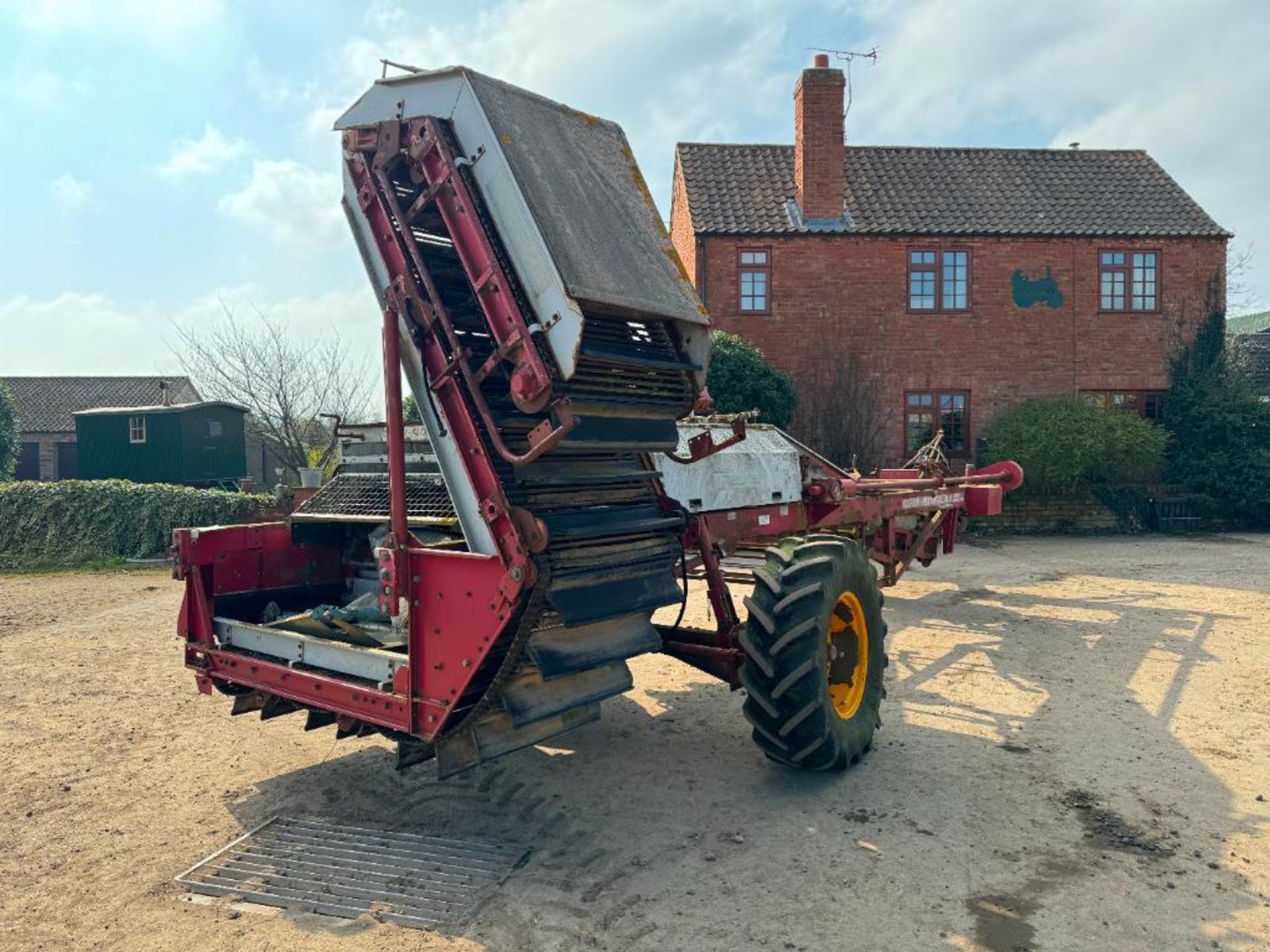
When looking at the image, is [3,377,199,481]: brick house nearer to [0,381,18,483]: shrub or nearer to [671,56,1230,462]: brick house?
[0,381,18,483]: shrub

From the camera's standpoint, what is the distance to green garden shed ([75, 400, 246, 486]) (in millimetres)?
24688

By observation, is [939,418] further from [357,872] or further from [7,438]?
[7,438]

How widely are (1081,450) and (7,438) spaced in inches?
1090

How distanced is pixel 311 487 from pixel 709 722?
119 inches

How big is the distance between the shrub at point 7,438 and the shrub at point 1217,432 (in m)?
29.8

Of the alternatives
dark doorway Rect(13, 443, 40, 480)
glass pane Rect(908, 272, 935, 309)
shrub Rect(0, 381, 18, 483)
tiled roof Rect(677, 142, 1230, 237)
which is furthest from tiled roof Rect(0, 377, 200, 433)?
glass pane Rect(908, 272, 935, 309)

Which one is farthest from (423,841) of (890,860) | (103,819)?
(890,860)

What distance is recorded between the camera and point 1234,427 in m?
18.1

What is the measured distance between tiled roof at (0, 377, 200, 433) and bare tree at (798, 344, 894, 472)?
26447 millimetres

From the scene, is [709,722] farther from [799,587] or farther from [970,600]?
[970,600]

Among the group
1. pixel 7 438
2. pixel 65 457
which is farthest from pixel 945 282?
pixel 65 457

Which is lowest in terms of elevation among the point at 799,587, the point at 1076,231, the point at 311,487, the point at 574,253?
the point at 799,587

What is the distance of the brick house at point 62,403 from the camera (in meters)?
34.4

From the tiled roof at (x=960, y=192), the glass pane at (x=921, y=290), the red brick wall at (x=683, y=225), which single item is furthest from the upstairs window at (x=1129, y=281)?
the red brick wall at (x=683, y=225)
